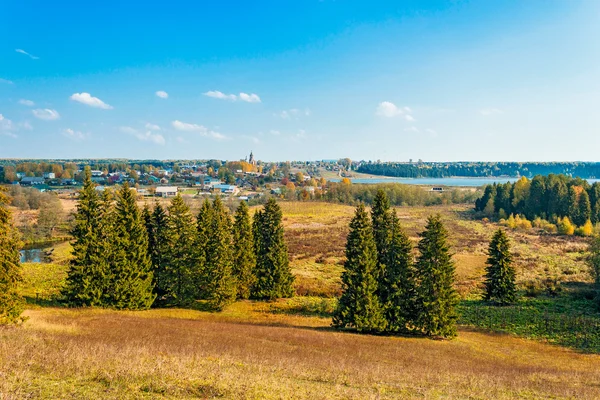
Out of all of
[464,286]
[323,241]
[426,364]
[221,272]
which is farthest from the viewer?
[323,241]

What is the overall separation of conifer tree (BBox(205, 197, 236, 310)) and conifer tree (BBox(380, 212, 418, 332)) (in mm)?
15202

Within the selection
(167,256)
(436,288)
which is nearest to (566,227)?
(436,288)

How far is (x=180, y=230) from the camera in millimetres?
40281

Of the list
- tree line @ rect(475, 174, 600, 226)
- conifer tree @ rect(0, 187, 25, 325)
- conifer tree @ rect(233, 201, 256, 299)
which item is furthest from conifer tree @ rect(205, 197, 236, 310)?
tree line @ rect(475, 174, 600, 226)

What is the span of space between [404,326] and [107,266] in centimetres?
2660

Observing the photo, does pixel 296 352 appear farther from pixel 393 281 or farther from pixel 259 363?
pixel 393 281

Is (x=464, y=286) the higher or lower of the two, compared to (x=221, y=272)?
lower

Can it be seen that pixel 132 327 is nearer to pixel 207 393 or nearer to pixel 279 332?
pixel 279 332

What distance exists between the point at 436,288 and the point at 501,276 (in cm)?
1751

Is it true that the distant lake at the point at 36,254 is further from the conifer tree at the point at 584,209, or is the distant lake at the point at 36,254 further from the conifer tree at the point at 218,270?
the conifer tree at the point at 584,209

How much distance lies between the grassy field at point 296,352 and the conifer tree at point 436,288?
1590 mm

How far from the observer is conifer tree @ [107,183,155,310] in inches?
1345

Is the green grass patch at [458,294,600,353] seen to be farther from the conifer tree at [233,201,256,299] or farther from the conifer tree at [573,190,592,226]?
the conifer tree at [573,190,592,226]

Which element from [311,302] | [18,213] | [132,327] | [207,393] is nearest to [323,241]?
[311,302]
